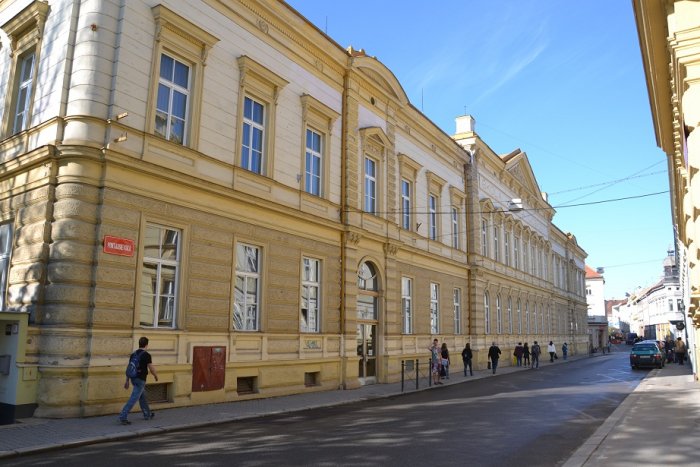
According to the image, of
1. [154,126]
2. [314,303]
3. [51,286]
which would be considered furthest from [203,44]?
[314,303]

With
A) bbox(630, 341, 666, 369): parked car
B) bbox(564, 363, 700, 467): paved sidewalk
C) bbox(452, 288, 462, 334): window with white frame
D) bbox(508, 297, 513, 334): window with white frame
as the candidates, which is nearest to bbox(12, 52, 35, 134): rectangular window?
bbox(564, 363, 700, 467): paved sidewalk

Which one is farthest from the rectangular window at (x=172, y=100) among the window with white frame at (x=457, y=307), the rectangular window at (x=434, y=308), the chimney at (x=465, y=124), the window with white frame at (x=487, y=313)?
the window with white frame at (x=487, y=313)

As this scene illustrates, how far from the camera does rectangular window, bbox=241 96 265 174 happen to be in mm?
16516

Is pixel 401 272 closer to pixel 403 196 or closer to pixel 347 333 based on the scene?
pixel 403 196

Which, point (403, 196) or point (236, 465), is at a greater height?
point (403, 196)

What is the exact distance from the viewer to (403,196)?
83.7 feet

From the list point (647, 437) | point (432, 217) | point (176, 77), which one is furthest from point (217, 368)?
point (432, 217)

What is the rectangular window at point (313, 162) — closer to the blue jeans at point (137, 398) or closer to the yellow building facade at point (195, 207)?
the yellow building facade at point (195, 207)

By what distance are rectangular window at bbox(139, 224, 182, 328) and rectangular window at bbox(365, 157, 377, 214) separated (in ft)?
32.6

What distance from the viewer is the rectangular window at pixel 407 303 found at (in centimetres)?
2448

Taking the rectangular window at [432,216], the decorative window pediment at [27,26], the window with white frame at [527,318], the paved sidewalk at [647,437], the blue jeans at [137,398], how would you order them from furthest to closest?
the window with white frame at [527,318]
the rectangular window at [432,216]
the decorative window pediment at [27,26]
the blue jeans at [137,398]
the paved sidewalk at [647,437]

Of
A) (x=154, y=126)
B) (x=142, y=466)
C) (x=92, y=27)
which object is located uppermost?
(x=92, y=27)

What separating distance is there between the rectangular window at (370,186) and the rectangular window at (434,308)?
20.0ft

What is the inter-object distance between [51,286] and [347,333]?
1032 centimetres
